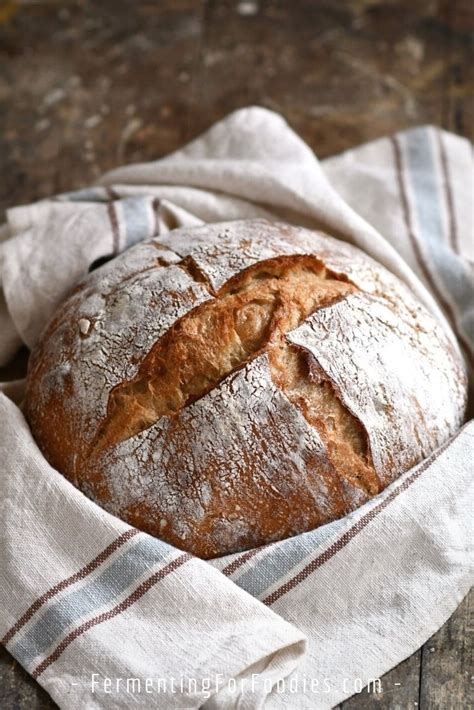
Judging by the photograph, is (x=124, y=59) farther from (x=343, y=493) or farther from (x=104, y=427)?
(x=343, y=493)

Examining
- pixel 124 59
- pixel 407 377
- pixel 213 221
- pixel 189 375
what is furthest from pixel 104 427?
pixel 124 59

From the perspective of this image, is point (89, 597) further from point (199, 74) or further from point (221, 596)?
point (199, 74)

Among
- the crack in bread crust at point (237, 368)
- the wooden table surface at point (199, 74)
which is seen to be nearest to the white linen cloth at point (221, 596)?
the crack in bread crust at point (237, 368)

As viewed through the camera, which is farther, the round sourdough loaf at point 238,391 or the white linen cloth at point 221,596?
the round sourdough loaf at point 238,391

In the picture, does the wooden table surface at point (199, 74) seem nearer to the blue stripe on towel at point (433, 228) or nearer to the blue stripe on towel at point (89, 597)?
the blue stripe on towel at point (433, 228)

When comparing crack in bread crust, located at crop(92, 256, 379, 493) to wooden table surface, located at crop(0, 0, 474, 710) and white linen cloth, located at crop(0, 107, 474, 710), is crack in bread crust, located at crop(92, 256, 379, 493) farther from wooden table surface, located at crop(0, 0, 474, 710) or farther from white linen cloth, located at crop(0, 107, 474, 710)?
wooden table surface, located at crop(0, 0, 474, 710)

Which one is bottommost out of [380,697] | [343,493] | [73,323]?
[380,697]
